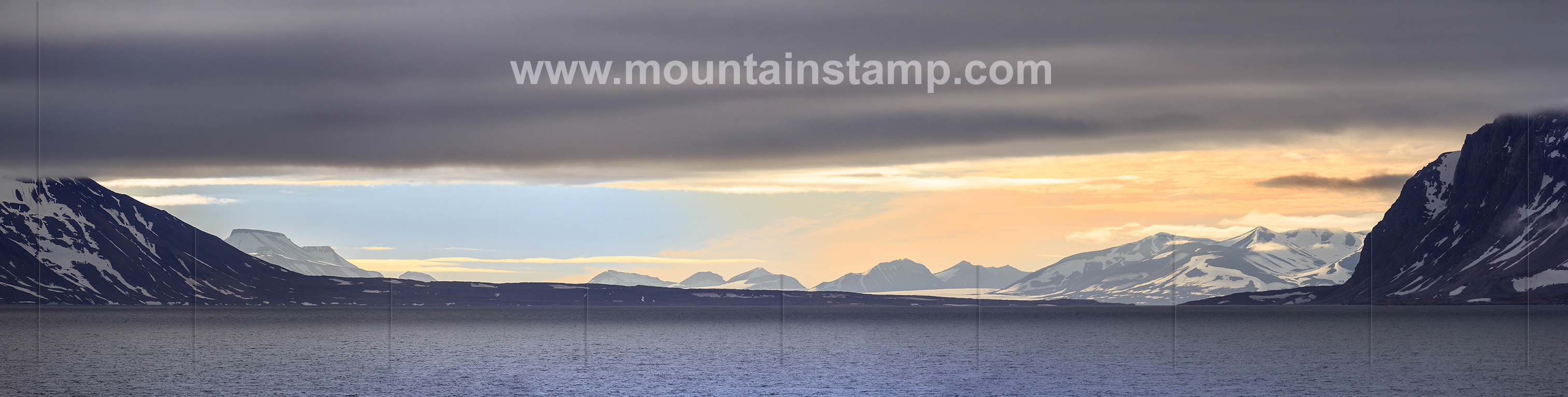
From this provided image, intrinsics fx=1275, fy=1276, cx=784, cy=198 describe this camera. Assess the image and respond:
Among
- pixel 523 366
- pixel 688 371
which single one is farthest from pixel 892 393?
pixel 523 366

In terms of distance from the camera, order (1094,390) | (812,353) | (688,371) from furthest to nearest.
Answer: (812,353), (688,371), (1094,390)

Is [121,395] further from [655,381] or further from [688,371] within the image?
[688,371]

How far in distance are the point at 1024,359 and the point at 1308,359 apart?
35290mm

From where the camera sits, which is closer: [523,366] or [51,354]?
[523,366]

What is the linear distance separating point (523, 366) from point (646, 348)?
158ft

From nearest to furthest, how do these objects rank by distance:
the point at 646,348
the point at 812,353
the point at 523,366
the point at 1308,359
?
the point at 523,366 < the point at 1308,359 < the point at 812,353 < the point at 646,348

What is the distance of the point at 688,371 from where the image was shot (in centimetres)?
13375

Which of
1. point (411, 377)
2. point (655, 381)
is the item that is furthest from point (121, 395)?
point (655, 381)

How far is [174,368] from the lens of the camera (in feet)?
452

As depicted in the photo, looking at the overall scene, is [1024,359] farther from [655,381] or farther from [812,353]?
[655,381]

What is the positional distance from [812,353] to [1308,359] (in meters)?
63.5

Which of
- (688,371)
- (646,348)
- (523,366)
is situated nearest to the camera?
(688,371)

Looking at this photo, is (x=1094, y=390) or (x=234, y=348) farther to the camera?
(x=234, y=348)

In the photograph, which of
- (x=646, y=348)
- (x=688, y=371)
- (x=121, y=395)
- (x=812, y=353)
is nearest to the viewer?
(x=121, y=395)
